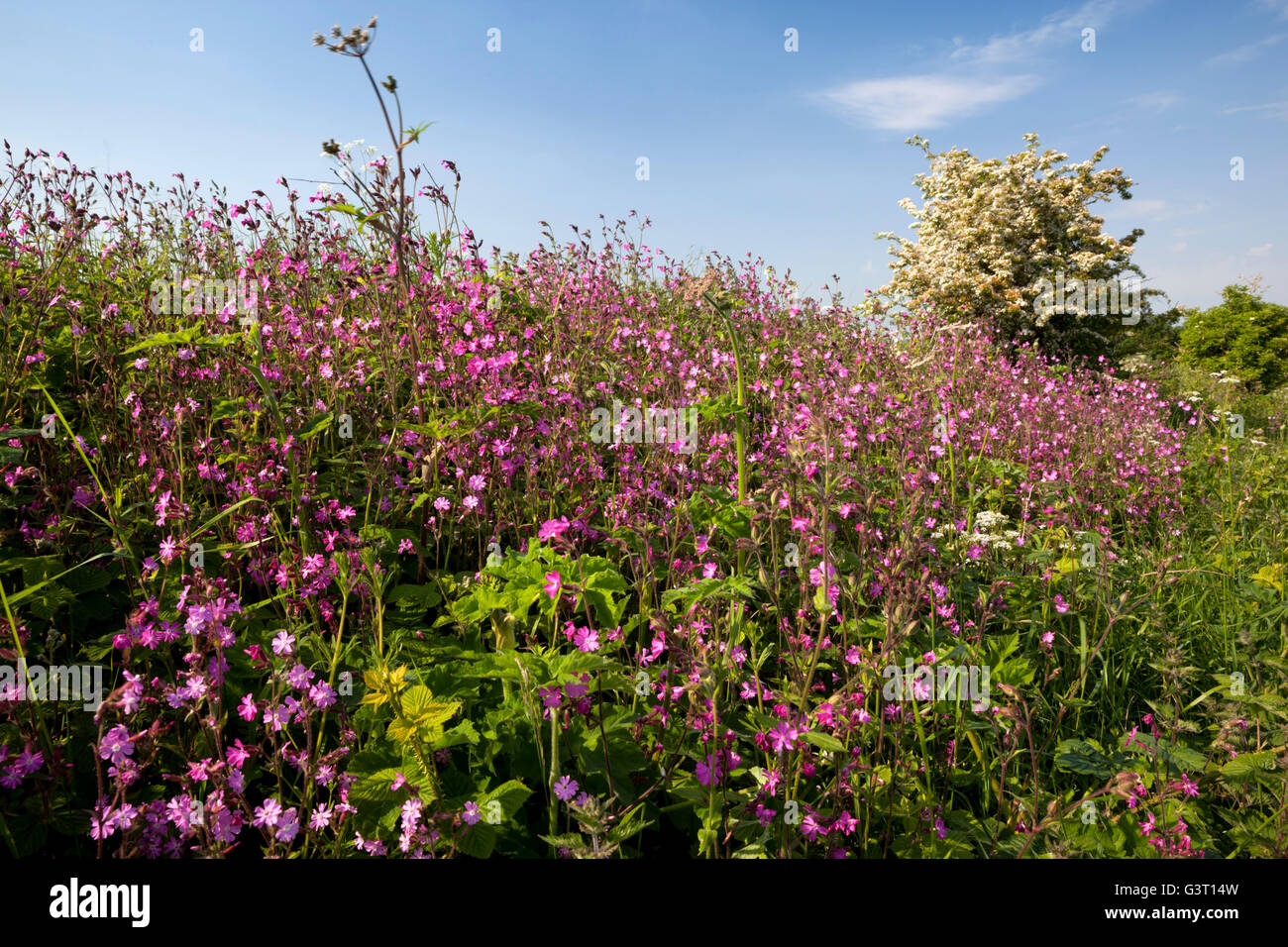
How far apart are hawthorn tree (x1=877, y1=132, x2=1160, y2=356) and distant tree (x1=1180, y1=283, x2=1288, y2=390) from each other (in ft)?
16.1

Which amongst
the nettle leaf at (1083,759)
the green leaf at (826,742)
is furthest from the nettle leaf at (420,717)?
the nettle leaf at (1083,759)

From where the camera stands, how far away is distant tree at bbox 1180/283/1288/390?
17.9 metres

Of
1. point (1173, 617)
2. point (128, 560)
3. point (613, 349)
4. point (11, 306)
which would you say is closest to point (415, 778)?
point (128, 560)

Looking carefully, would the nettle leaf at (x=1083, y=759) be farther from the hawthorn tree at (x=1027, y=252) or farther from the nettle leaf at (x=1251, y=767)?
the hawthorn tree at (x=1027, y=252)

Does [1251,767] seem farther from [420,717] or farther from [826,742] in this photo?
[420,717]

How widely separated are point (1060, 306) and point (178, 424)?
49.0 ft

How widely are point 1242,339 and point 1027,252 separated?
8371 millimetres

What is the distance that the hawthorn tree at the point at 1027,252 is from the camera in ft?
47.0

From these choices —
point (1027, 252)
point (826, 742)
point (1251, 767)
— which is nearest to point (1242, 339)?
point (1027, 252)

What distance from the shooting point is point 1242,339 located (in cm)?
1823

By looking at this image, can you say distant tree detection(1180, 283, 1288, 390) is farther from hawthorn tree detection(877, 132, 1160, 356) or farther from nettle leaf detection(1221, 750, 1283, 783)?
nettle leaf detection(1221, 750, 1283, 783)

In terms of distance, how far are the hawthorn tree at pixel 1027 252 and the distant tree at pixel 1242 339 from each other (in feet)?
16.1

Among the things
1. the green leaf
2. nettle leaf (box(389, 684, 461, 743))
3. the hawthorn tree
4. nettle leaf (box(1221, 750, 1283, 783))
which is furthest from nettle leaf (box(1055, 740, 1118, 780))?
the hawthorn tree
